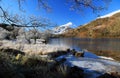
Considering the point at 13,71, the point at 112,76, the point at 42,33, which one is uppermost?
the point at 42,33

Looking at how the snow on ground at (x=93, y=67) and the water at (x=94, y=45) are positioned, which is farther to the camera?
the water at (x=94, y=45)

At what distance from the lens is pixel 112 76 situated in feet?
33.3

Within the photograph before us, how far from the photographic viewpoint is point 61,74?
9.26 meters

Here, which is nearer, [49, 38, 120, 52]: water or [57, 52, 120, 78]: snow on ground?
[57, 52, 120, 78]: snow on ground

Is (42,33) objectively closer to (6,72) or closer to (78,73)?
(78,73)

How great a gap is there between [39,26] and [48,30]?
1.51 feet

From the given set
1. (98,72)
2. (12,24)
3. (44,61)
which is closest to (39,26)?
(12,24)

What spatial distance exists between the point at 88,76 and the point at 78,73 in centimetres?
56

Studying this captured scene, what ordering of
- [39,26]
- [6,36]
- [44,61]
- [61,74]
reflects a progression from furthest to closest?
[6,36] → [44,61] → [39,26] → [61,74]

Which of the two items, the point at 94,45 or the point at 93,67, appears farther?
the point at 94,45

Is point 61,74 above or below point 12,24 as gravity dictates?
below

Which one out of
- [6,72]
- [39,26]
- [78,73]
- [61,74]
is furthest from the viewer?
[39,26]

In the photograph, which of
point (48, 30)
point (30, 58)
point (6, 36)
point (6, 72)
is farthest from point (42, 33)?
point (6, 36)

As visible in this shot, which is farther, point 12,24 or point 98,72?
point 98,72
